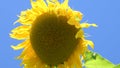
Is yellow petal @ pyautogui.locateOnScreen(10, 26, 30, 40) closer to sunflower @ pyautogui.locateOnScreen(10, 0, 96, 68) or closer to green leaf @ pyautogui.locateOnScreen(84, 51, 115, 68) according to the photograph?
sunflower @ pyautogui.locateOnScreen(10, 0, 96, 68)

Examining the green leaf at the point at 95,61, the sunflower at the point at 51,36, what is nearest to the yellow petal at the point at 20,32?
the sunflower at the point at 51,36

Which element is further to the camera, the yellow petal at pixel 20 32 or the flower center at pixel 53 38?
the yellow petal at pixel 20 32

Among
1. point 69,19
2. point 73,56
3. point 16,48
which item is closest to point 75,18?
point 69,19

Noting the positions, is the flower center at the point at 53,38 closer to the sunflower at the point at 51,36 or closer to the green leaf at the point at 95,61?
the sunflower at the point at 51,36

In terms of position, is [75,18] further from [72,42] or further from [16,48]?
[16,48]

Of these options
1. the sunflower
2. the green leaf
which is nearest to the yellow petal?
the sunflower

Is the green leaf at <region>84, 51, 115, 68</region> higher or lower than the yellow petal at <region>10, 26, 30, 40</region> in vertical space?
lower

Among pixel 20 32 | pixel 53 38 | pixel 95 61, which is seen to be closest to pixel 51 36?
pixel 53 38

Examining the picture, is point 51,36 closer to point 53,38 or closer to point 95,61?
point 53,38
